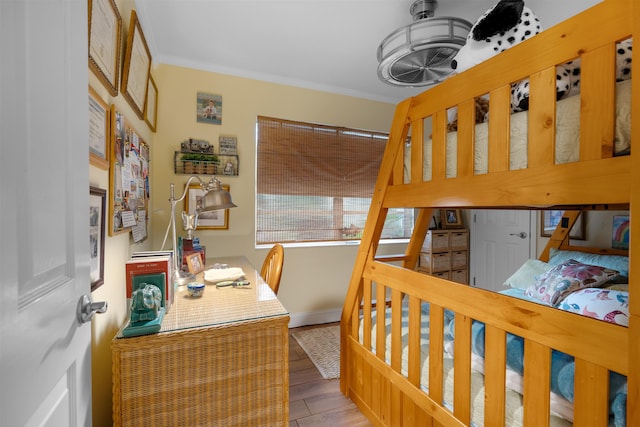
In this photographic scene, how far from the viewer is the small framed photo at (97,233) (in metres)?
1.03

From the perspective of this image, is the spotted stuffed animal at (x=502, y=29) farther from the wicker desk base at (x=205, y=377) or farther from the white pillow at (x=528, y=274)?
the white pillow at (x=528, y=274)

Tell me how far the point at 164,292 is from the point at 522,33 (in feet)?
5.84

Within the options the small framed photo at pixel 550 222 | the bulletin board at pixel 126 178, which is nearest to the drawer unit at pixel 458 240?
the small framed photo at pixel 550 222

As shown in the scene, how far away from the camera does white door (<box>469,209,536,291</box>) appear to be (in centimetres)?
304

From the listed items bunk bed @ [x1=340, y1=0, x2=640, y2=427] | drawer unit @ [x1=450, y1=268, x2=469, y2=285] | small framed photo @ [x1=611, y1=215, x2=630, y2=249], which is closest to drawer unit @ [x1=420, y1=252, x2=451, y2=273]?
drawer unit @ [x1=450, y1=268, x2=469, y2=285]

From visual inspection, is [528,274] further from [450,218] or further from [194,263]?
[194,263]

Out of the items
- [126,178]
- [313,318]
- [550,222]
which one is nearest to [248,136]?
[126,178]

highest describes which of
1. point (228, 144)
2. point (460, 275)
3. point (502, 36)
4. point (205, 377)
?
point (502, 36)

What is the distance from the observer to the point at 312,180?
2.84 m

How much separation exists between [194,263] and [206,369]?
0.88 metres

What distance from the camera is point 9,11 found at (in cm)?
44

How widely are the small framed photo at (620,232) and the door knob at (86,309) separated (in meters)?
3.11

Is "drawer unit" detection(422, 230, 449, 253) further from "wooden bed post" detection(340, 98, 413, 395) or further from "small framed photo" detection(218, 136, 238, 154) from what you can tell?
"small framed photo" detection(218, 136, 238, 154)

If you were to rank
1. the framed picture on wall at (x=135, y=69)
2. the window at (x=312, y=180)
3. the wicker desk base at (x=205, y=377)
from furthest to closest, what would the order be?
the window at (x=312, y=180), the framed picture on wall at (x=135, y=69), the wicker desk base at (x=205, y=377)
